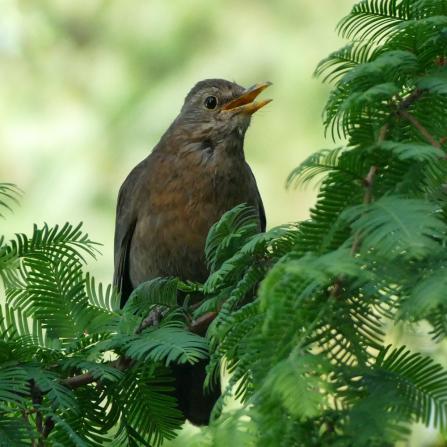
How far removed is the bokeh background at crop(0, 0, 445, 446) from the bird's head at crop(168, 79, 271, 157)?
3.91ft

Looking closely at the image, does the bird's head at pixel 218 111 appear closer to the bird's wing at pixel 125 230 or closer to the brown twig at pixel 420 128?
the bird's wing at pixel 125 230

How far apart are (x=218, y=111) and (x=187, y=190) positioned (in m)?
0.67

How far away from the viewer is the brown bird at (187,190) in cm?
496

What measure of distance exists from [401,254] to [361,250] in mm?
71

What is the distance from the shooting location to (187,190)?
16.5 ft

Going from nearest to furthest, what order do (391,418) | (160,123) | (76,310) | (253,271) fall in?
(391,418)
(253,271)
(76,310)
(160,123)

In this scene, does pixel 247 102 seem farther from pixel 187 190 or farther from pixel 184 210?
pixel 184 210

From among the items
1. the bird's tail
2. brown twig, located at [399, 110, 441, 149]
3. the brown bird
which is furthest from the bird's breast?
brown twig, located at [399, 110, 441, 149]

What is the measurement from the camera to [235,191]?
5055 mm

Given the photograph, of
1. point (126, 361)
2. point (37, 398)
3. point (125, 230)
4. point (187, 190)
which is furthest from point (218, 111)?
point (37, 398)


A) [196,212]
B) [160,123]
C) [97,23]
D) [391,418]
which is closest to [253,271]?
[391,418]

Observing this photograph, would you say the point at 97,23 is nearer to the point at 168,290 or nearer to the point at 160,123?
the point at 160,123

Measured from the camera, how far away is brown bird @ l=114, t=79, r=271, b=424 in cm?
496

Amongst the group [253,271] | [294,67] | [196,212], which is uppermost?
[294,67]
